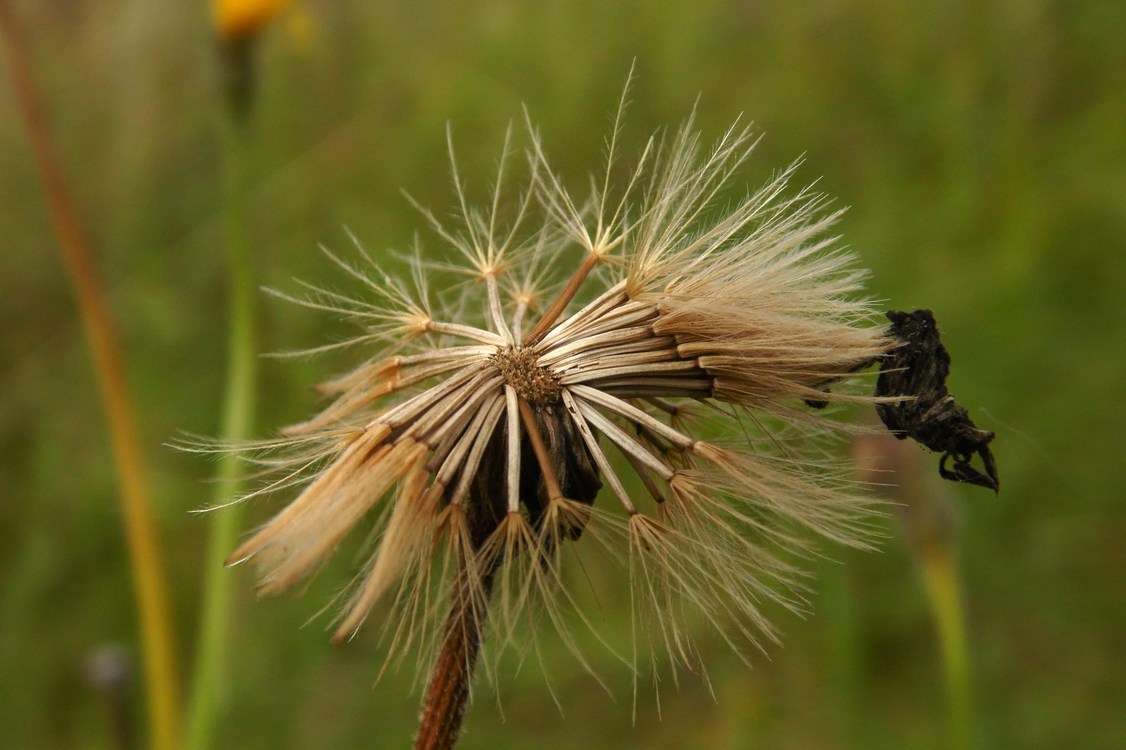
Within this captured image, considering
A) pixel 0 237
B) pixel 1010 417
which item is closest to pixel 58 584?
pixel 0 237

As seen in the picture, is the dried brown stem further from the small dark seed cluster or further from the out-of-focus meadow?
the out-of-focus meadow

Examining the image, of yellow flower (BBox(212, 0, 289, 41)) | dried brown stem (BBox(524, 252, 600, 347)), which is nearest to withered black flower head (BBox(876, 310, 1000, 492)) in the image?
dried brown stem (BBox(524, 252, 600, 347))

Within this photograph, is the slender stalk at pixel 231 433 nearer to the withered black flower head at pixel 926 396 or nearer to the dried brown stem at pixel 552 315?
the dried brown stem at pixel 552 315

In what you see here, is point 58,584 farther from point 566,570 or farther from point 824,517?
point 824,517

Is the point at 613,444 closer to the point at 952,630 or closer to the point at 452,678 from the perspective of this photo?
the point at 452,678

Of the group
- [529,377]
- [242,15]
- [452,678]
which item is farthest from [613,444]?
[242,15]

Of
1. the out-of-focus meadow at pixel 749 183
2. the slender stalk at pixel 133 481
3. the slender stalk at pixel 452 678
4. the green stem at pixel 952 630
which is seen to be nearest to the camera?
the slender stalk at pixel 452 678

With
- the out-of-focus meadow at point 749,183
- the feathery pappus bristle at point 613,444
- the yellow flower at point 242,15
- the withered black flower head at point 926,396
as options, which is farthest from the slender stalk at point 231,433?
the withered black flower head at point 926,396

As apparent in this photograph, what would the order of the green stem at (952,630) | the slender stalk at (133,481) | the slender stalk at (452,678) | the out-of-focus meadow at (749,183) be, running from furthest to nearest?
the out-of-focus meadow at (749,183) → the slender stalk at (133,481) → the green stem at (952,630) → the slender stalk at (452,678)
